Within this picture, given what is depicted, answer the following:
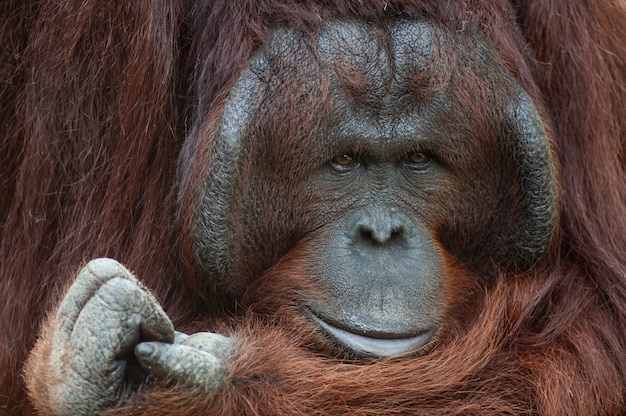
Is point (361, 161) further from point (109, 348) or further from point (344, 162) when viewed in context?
point (109, 348)

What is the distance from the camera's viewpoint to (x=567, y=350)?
2410mm

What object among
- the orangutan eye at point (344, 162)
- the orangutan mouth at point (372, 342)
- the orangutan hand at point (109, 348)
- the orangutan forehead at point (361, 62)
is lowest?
the orangutan mouth at point (372, 342)

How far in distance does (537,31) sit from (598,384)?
2.97ft

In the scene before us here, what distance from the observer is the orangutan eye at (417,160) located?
2.32 metres

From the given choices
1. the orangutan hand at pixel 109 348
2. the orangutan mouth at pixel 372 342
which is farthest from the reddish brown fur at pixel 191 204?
the orangutan hand at pixel 109 348

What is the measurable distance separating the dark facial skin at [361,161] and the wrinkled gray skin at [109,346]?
1.27 feet

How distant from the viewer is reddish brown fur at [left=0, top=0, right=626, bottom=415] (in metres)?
2.25

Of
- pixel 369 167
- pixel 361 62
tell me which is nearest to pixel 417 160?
pixel 369 167

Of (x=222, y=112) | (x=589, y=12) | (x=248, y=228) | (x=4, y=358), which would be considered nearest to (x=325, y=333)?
(x=248, y=228)

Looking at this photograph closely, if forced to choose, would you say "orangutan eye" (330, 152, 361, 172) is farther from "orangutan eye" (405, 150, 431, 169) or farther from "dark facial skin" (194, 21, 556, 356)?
"orangutan eye" (405, 150, 431, 169)

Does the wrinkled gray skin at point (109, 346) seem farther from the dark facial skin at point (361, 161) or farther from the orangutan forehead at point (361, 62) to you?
the orangutan forehead at point (361, 62)

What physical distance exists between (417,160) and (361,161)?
0.13 metres

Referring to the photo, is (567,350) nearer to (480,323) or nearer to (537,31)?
(480,323)

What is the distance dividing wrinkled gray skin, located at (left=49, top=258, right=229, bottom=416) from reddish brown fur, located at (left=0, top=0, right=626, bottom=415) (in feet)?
0.81
